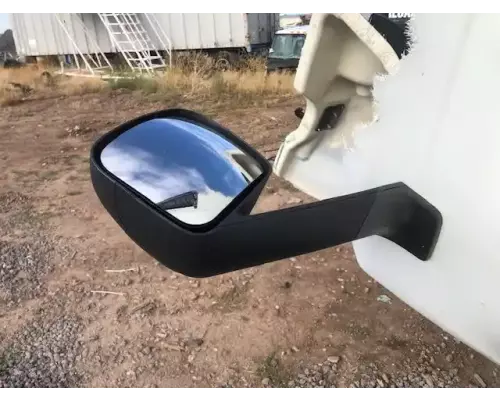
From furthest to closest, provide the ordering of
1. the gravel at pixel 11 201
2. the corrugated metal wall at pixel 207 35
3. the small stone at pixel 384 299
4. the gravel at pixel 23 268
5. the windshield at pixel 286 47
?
the windshield at pixel 286 47
the corrugated metal wall at pixel 207 35
the gravel at pixel 11 201
the gravel at pixel 23 268
the small stone at pixel 384 299

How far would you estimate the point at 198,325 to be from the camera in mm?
1814

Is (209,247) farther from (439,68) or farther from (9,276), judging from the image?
(9,276)

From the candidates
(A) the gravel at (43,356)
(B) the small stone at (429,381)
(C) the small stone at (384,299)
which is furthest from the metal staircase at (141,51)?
(B) the small stone at (429,381)

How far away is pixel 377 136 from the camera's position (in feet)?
2.48

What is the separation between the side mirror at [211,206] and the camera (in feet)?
2.04

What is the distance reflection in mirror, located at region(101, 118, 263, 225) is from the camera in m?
0.65

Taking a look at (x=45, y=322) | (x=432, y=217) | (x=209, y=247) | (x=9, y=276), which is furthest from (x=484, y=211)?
(x=9, y=276)

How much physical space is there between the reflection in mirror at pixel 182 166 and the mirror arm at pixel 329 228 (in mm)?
47

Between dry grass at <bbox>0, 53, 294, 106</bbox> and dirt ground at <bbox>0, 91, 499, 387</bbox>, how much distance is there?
12.2 feet

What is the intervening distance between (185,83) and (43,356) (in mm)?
5333

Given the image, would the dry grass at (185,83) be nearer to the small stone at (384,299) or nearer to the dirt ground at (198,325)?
the dirt ground at (198,325)

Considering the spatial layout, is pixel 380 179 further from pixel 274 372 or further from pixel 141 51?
pixel 141 51

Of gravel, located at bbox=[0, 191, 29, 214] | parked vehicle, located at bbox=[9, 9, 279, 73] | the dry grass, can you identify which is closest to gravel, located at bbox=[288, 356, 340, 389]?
gravel, located at bbox=[0, 191, 29, 214]

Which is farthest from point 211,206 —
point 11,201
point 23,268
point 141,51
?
point 141,51
